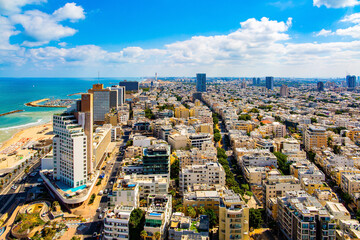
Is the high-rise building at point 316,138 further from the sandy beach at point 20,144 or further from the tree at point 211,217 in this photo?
the sandy beach at point 20,144

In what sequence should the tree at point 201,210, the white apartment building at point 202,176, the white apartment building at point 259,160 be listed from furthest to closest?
the white apartment building at point 259,160 < the white apartment building at point 202,176 < the tree at point 201,210

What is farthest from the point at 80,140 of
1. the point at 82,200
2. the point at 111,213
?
the point at 111,213

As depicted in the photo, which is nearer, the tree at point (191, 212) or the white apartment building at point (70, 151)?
the tree at point (191, 212)

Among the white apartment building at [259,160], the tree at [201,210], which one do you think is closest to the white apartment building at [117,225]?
the tree at [201,210]

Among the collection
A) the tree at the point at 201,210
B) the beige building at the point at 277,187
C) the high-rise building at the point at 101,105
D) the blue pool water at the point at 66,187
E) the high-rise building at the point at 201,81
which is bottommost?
the blue pool water at the point at 66,187

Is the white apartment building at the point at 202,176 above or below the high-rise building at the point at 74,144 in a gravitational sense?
below

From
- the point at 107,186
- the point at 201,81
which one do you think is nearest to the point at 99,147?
the point at 107,186

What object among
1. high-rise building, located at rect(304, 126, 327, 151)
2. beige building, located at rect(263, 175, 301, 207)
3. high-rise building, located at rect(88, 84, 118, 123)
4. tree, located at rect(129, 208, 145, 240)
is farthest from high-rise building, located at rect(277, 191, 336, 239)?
high-rise building, located at rect(88, 84, 118, 123)

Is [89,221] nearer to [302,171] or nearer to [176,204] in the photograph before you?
[176,204]
